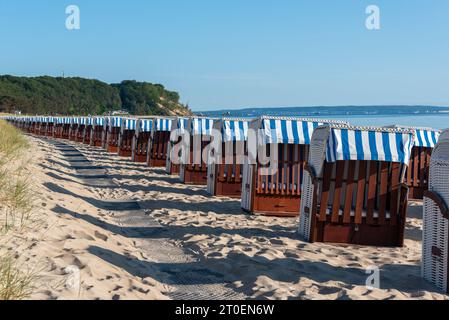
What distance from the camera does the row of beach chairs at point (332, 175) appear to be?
19.4ft

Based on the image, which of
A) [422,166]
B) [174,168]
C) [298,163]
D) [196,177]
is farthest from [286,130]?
[174,168]

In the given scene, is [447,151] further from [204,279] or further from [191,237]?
[191,237]

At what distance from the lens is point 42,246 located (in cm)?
580

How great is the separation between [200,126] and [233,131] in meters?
2.60

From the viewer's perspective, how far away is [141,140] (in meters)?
22.7

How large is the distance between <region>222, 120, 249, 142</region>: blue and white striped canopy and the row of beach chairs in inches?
0.9

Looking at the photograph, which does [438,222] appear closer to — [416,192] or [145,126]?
[416,192]

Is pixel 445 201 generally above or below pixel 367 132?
below

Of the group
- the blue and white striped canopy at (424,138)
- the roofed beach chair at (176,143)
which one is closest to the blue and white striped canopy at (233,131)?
the roofed beach chair at (176,143)

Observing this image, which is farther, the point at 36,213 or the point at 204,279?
the point at 36,213

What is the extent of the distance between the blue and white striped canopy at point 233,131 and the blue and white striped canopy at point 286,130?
268 centimetres

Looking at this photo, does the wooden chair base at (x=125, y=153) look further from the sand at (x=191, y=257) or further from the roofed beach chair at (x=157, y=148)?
the sand at (x=191, y=257)
